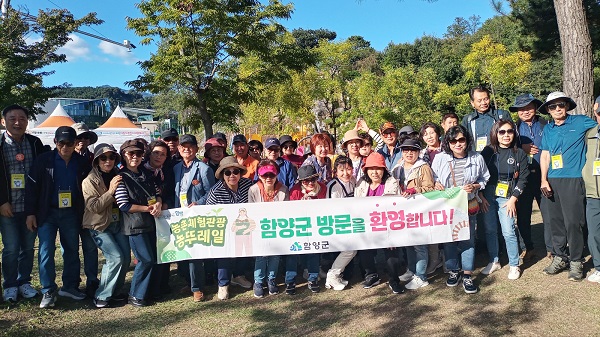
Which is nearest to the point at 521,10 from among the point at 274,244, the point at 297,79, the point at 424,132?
the point at 297,79

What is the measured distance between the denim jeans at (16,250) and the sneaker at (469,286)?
4.62 m

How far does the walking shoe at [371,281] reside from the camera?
4.85 metres

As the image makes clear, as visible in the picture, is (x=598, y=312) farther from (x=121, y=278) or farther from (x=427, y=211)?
(x=121, y=278)

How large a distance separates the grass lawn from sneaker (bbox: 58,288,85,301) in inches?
2.1

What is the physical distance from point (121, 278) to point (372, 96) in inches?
769

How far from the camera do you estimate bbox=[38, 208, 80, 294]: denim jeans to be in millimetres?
4461

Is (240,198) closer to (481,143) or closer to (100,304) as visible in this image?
(100,304)

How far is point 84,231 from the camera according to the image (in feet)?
15.5

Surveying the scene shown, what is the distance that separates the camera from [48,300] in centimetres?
446

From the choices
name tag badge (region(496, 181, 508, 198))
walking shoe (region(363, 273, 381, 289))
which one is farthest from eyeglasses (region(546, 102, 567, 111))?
walking shoe (region(363, 273, 381, 289))

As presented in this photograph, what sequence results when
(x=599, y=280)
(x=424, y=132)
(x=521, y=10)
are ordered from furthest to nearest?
1. (x=521, y=10)
2. (x=424, y=132)
3. (x=599, y=280)

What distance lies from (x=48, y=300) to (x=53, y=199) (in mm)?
1041

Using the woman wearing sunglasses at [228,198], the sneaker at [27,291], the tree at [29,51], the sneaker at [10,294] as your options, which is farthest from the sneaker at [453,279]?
the tree at [29,51]

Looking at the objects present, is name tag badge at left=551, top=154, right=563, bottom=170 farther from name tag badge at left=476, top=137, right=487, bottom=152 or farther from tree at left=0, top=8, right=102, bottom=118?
tree at left=0, top=8, right=102, bottom=118
